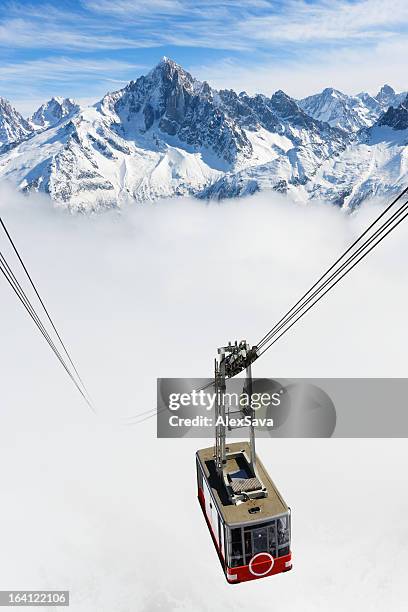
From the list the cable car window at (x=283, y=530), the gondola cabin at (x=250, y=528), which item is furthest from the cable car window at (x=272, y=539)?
the cable car window at (x=283, y=530)

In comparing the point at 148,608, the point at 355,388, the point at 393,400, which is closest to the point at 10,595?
the point at 148,608

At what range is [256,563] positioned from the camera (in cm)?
2109

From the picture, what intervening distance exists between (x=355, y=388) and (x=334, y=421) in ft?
177

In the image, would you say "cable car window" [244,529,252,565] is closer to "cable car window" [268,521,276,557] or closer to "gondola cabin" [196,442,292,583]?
"gondola cabin" [196,442,292,583]

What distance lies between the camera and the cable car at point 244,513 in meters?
20.8

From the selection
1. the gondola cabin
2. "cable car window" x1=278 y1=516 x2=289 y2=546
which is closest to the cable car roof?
the gondola cabin

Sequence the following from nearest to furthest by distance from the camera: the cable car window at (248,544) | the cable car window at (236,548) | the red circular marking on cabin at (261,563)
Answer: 1. the cable car window at (236,548)
2. the cable car window at (248,544)
3. the red circular marking on cabin at (261,563)

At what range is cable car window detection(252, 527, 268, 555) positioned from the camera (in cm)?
2084

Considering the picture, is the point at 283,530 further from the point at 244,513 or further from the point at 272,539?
the point at 244,513

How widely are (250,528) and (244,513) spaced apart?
0.75 metres

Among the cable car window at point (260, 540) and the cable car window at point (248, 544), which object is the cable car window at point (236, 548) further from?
the cable car window at point (260, 540)

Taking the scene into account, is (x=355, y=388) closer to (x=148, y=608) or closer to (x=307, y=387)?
(x=307, y=387)

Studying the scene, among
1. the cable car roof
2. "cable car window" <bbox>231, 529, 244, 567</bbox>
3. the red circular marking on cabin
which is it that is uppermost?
the cable car roof

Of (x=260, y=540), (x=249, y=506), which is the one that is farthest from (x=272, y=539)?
(x=249, y=506)
